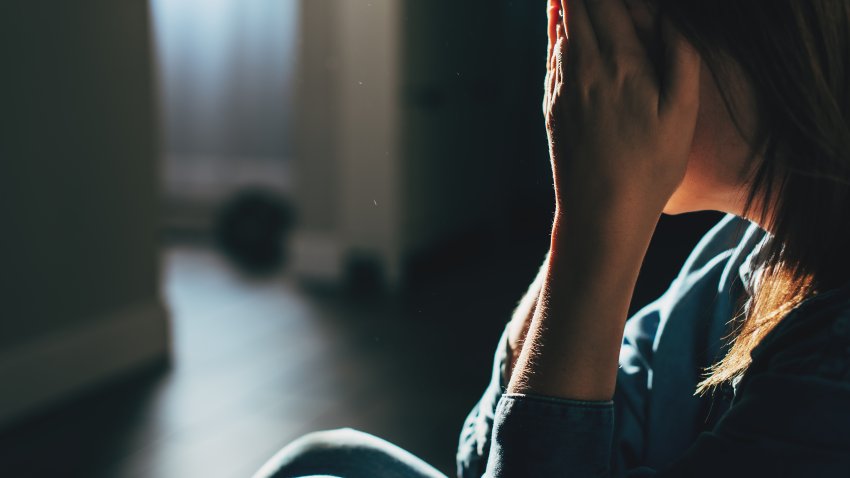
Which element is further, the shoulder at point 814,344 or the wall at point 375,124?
the wall at point 375,124

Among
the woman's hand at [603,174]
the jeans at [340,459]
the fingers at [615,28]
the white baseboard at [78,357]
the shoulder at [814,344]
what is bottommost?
the white baseboard at [78,357]

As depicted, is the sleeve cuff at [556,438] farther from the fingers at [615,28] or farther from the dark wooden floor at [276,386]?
the dark wooden floor at [276,386]

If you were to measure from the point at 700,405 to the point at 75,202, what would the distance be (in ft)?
6.51

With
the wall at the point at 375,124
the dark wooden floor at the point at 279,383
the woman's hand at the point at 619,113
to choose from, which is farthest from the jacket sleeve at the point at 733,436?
the wall at the point at 375,124

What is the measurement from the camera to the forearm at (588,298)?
18.5 inches

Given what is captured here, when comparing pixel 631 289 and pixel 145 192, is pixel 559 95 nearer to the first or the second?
pixel 631 289

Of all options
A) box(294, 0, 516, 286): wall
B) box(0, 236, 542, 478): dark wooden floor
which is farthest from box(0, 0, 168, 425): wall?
box(294, 0, 516, 286): wall

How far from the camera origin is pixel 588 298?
47 centimetres

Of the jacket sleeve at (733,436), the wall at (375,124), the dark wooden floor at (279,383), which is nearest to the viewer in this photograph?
the jacket sleeve at (733,436)

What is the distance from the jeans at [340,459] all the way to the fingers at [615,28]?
34cm

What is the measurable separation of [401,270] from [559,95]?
3.08 meters

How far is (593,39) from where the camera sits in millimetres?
472

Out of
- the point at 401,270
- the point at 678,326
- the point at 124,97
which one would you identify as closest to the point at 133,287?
the point at 124,97

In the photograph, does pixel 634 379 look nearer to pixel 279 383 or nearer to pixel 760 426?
pixel 760 426
